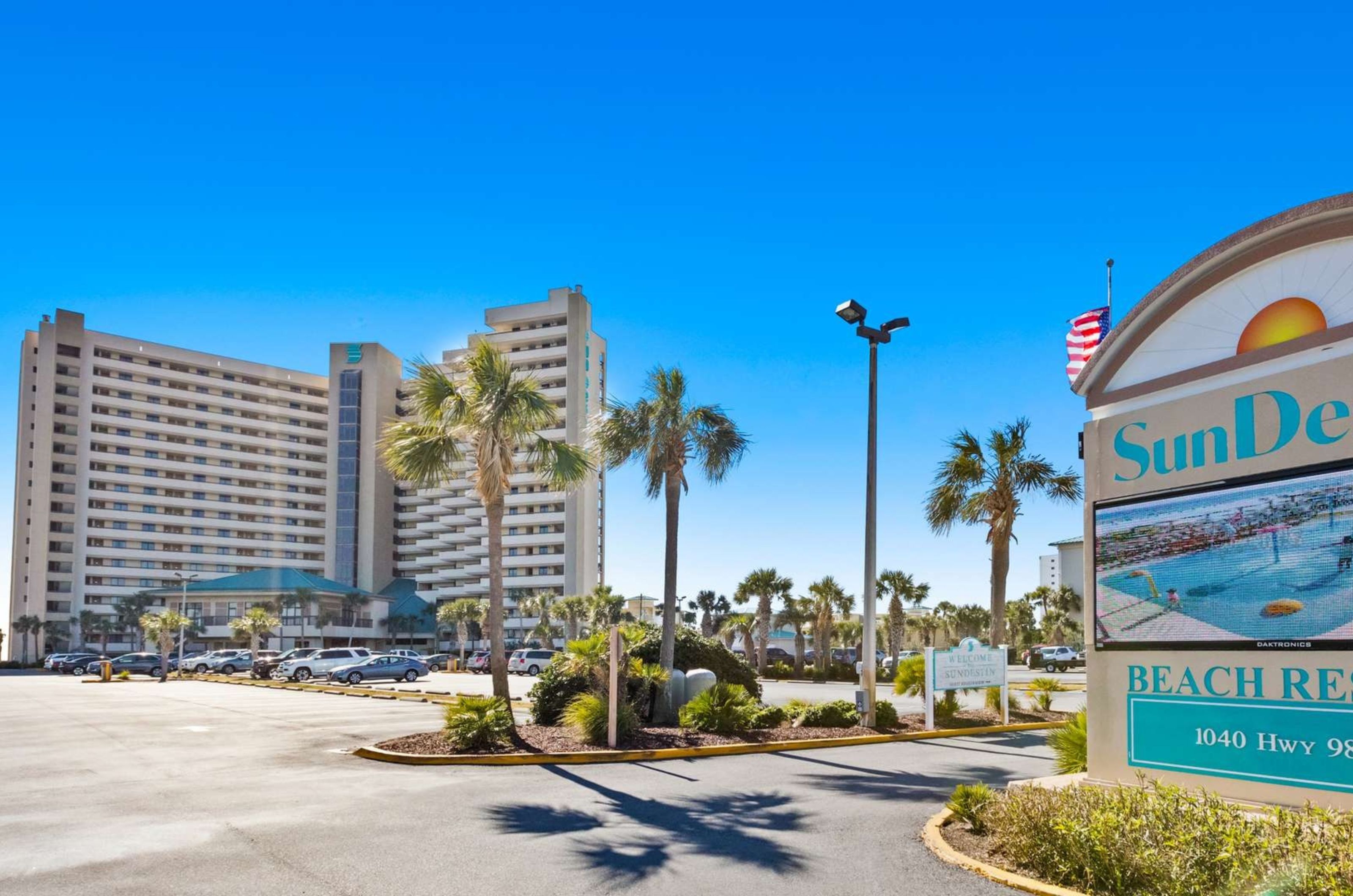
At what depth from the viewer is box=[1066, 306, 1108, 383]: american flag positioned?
16812 millimetres

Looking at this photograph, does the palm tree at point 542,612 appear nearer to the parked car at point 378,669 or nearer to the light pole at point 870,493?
the parked car at point 378,669

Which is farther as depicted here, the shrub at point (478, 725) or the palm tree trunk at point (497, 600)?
the palm tree trunk at point (497, 600)

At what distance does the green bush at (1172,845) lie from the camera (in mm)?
6398

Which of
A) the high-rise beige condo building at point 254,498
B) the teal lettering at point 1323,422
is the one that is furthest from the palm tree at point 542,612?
the teal lettering at point 1323,422

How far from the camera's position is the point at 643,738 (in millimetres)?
17422

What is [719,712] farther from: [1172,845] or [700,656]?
[1172,845]

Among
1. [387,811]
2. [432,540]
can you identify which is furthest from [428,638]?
[387,811]

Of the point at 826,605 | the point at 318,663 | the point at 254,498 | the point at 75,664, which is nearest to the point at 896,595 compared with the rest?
the point at 826,605

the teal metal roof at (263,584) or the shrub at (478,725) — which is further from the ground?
the shrub at (478,725)

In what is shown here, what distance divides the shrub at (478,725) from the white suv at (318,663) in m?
33.9

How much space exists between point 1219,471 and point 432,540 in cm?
11679

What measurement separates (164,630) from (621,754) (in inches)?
1876

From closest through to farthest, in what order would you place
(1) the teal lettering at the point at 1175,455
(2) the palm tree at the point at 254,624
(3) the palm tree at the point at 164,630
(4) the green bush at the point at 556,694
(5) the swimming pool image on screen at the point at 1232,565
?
(5) the swimming pool image on screen at the point at 1232,565, (1) the teal lettering at the point at 1175,455, (4) the green bush at the point at 556,694, (3) the palm tree at the point at 164,630, (2) the palm tree at the point at 254,624

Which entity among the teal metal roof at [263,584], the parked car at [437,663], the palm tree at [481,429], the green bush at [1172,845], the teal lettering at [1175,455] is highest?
the palm tree at [481,429]
